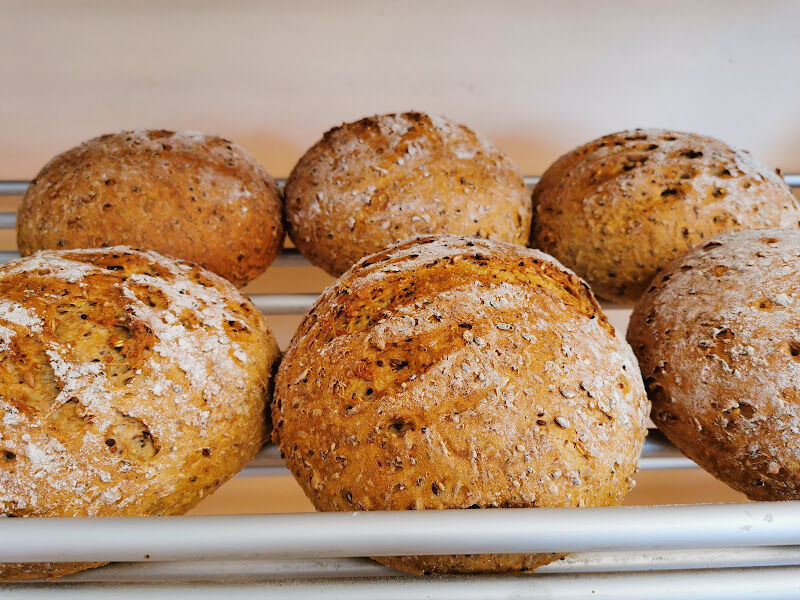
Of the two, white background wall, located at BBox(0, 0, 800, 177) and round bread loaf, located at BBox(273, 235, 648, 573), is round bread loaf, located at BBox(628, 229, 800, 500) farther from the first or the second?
white background wall, located at BBox(0, 0, 800, 177)

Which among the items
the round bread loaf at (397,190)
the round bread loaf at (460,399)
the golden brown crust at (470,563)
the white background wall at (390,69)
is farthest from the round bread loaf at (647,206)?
the golden brown crust at (470,563)

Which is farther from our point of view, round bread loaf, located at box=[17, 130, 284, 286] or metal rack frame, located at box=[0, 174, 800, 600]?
round bread loaf, located at box=[17, 130, 284, 286]

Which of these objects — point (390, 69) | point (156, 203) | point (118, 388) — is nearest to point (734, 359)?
point (118, 388)

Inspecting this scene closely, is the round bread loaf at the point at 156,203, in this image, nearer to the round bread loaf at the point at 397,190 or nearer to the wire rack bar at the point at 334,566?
the round bread loaf at the point at 397,190

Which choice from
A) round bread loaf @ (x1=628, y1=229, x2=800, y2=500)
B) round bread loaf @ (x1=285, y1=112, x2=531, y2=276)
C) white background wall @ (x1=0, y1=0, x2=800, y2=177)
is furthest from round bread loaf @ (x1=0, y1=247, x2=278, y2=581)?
white background wall @ (x1=0, y1=0, x2=800, y2=177)

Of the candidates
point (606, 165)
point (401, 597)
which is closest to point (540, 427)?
point (401, 597)

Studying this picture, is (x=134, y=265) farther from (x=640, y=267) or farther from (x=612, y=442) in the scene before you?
(x=640, y=267)
